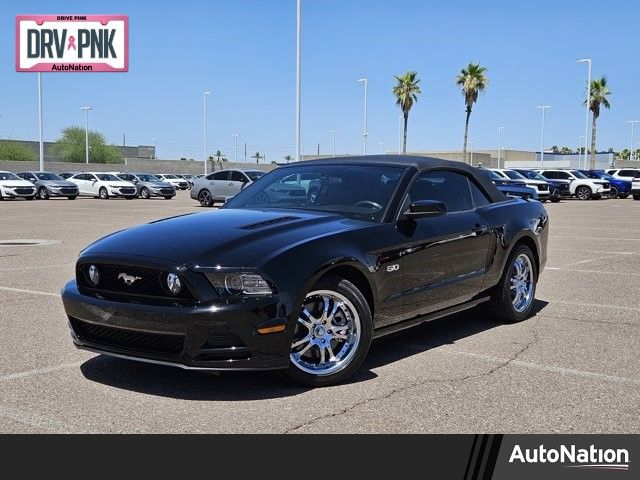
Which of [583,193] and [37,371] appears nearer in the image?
[37,371]

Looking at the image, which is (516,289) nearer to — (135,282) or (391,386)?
(391,386)

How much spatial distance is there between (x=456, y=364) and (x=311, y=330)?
50.7 inches

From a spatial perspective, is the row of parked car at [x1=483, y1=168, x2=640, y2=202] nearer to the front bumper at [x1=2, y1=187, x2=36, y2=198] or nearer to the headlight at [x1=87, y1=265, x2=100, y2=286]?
the front bumper at [x1=2, y1=187, x2=36, y2=198]

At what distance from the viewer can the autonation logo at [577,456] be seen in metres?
3.44

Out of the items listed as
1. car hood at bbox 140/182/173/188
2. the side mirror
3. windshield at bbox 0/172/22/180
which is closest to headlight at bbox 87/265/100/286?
the side mirror

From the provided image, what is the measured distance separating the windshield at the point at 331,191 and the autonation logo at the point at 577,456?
225 centimetres

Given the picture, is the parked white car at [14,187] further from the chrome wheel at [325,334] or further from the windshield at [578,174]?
the chrome wheel at [325,334]

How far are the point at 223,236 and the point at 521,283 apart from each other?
3.44 meters

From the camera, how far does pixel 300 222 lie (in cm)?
516

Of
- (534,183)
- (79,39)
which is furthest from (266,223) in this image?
(79,39)

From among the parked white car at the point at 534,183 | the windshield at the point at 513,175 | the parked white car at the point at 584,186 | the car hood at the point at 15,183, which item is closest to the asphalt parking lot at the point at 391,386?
the parked white car at the point at 534,183

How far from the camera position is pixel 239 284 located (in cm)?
445

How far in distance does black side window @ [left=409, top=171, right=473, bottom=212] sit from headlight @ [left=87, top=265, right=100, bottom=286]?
7.89 ft

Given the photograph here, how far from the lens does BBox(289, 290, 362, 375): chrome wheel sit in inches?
186
